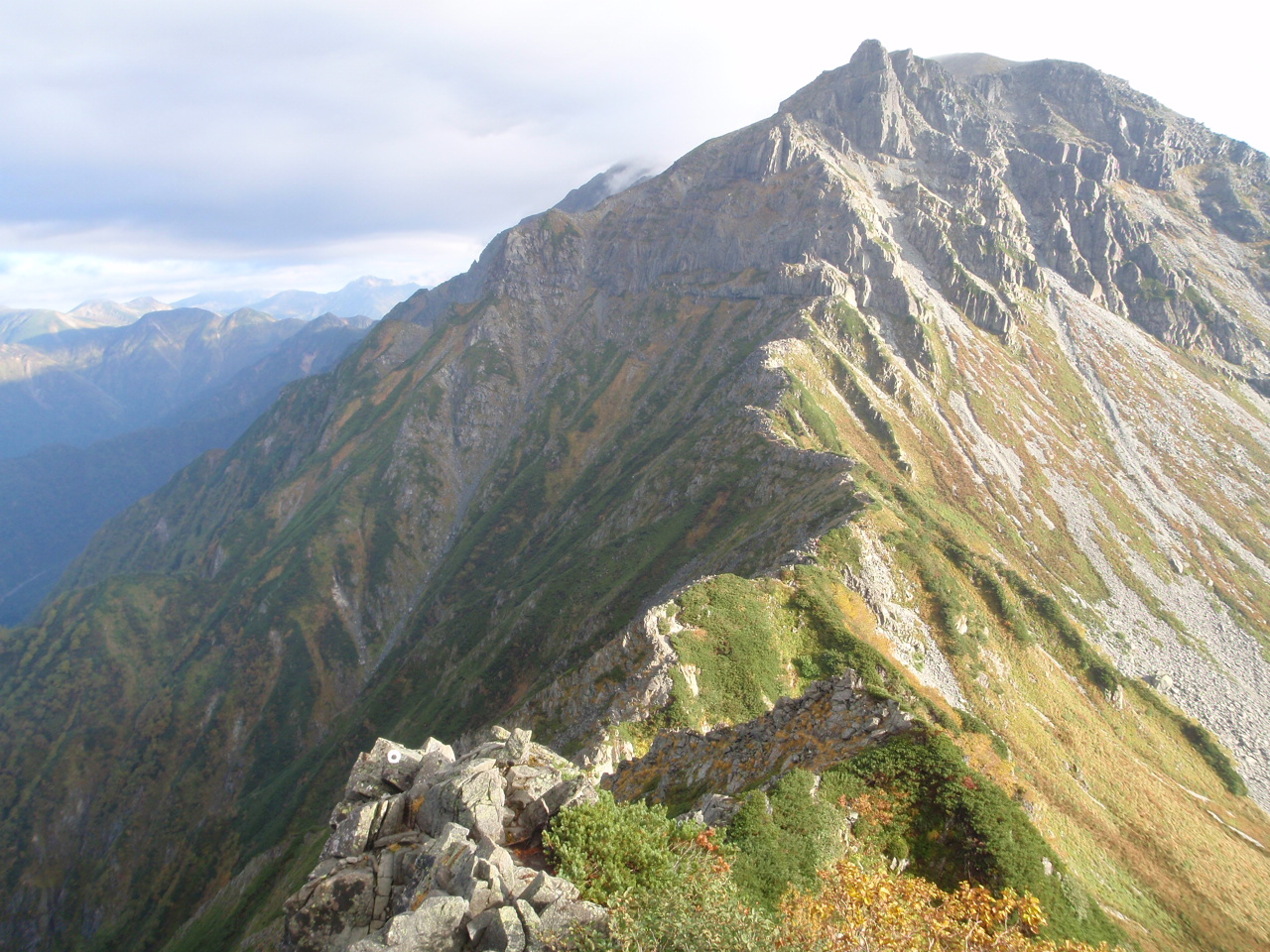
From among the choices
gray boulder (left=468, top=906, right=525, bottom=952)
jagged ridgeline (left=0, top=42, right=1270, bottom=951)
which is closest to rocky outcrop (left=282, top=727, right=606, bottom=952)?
gray boulder (left=468, top=906, right=525, bottom=952)

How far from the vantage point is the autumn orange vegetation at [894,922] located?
13977 millimetres

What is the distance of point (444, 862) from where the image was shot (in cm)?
1834

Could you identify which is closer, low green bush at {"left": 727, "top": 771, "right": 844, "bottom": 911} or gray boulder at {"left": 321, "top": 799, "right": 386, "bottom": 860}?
low green bush at {"left": 727, "top": 771, "right": 844, "bottom": 911}

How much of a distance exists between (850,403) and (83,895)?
8515 inches

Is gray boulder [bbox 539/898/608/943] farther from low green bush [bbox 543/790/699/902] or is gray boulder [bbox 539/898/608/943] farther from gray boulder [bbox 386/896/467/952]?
gray boulder [bbox 386/896/467/952]

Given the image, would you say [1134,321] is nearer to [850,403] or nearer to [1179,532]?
[1179,532]

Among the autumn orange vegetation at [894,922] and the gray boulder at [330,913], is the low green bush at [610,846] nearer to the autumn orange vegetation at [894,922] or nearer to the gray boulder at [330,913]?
the autumn orange vegetation at [894,922]

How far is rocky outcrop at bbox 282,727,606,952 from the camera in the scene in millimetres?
15516

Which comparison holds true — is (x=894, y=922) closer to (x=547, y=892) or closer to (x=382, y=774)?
(x=547, y=892)

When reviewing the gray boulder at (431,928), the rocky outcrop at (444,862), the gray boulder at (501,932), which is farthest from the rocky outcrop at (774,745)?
the gray boulder at (431,928)

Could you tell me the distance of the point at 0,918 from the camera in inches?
5463

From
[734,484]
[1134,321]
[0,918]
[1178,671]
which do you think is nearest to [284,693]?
[0,918]

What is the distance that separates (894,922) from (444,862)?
12866mm

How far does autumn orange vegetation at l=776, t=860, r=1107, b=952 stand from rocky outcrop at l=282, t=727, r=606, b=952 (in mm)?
5363
